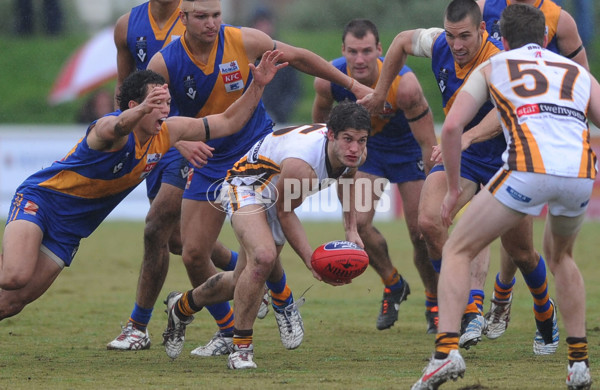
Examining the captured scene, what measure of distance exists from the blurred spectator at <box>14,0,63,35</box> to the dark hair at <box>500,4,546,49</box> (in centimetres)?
2297

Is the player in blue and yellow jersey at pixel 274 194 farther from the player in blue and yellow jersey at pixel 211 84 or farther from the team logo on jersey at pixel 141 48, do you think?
the team logo on jersey at pixel 141 48

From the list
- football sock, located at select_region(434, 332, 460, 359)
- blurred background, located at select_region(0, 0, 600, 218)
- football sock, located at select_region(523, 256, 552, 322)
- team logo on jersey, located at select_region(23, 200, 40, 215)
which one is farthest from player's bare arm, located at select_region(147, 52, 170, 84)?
blurred background, located at select_region(0, 0, 600, 218)

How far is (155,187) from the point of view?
9.12 meters

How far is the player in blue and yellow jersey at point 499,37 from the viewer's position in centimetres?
812

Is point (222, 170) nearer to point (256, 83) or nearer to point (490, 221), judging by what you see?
point (256, 83)

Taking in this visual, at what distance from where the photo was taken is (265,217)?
751 centimetres

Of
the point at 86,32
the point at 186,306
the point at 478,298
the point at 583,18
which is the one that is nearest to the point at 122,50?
the point at 186,306

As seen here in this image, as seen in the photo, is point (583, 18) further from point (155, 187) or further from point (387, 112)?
point (155, 187)

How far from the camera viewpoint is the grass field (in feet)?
21.2

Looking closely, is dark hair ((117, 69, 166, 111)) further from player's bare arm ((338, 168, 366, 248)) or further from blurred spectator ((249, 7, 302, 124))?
blurred spectator ((249, 7, 302, 124))

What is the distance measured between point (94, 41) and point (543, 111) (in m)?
19.7

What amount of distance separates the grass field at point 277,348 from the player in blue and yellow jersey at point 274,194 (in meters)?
0.49

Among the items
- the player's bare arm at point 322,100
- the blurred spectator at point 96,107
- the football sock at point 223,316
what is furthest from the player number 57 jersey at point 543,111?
the blurred spectator at point 96,107

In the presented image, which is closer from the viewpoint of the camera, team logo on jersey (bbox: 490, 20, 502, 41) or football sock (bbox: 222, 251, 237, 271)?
team logo on jersey (bbox: 490, 20, 502, 41)
